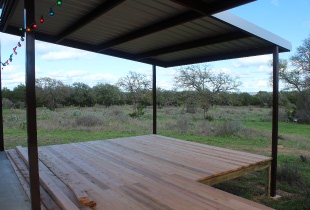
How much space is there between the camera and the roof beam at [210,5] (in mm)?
2553

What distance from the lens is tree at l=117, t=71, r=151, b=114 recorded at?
13.9 metres

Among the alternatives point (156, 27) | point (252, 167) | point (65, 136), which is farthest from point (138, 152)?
point (65, 136)

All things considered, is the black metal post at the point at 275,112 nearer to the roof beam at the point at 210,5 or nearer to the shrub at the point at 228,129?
the roof beam at the point at 210,5

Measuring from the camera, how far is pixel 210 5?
281 centimetres

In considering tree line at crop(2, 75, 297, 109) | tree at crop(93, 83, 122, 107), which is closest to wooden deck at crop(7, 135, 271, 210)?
tree line at crop(2, 75, 297, 109)

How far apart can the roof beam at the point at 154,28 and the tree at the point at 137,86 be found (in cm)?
840

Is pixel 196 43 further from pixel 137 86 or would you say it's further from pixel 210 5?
pixel 137 86

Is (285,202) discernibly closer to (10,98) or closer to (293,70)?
(293,70)

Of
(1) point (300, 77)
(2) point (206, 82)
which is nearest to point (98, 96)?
(2) point (206, 82)

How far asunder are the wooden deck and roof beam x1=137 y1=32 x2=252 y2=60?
200 centimetres

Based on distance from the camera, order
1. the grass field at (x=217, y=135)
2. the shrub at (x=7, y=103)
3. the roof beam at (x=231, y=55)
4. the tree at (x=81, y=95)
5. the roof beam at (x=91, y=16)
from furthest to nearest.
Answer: the tree at (x=81, y=95)
the shrub at (x=7, y=103)
the grass field at (x=217, y=135)
the roof beam at (x=231, y=55)
the roof beam at (x=91, y=16)

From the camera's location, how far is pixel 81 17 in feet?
12.7

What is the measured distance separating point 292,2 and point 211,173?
27.6 ft

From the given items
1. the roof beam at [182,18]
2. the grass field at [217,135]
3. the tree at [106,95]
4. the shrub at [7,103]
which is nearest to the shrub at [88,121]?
the grass field at [217,135]
